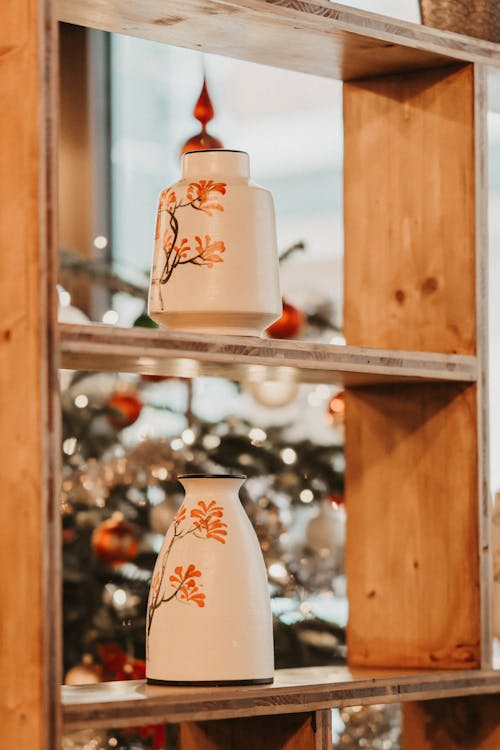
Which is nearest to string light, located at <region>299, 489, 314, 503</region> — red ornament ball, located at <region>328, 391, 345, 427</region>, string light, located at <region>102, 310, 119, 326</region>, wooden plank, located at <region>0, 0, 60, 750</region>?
red ornament ball, located at <region>328, 391, 345, 427</region>

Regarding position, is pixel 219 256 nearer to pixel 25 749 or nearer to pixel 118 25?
pixel 118 25

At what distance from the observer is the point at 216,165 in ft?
5.09

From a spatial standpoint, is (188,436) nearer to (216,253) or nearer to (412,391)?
(412,391)

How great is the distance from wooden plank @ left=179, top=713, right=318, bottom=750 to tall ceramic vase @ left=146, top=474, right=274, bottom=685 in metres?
0.07

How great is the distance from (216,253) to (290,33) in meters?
0.29

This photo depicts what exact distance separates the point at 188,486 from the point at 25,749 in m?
0.38

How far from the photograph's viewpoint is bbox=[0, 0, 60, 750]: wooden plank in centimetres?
128

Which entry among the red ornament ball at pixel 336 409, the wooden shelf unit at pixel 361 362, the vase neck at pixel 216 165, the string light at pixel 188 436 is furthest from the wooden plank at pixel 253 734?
the red ornament ball at pixel 336 409

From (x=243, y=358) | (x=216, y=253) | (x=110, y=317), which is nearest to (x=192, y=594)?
(x=243, y=358)

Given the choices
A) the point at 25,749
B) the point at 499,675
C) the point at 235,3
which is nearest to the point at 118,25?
the point at 235,3

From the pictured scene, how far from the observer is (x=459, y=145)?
67.9 inches

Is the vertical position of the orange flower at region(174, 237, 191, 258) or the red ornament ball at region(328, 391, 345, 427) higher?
the orange flower at region(174, 237, 191, 258)

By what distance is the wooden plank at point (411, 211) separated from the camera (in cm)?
172

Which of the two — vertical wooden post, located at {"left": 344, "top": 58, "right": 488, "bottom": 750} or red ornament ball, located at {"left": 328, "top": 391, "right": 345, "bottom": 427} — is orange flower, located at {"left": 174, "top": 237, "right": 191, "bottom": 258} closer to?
vertical wooden post, located at {"left": 344, "top": 58, "right": 488, "bottom": 750}
